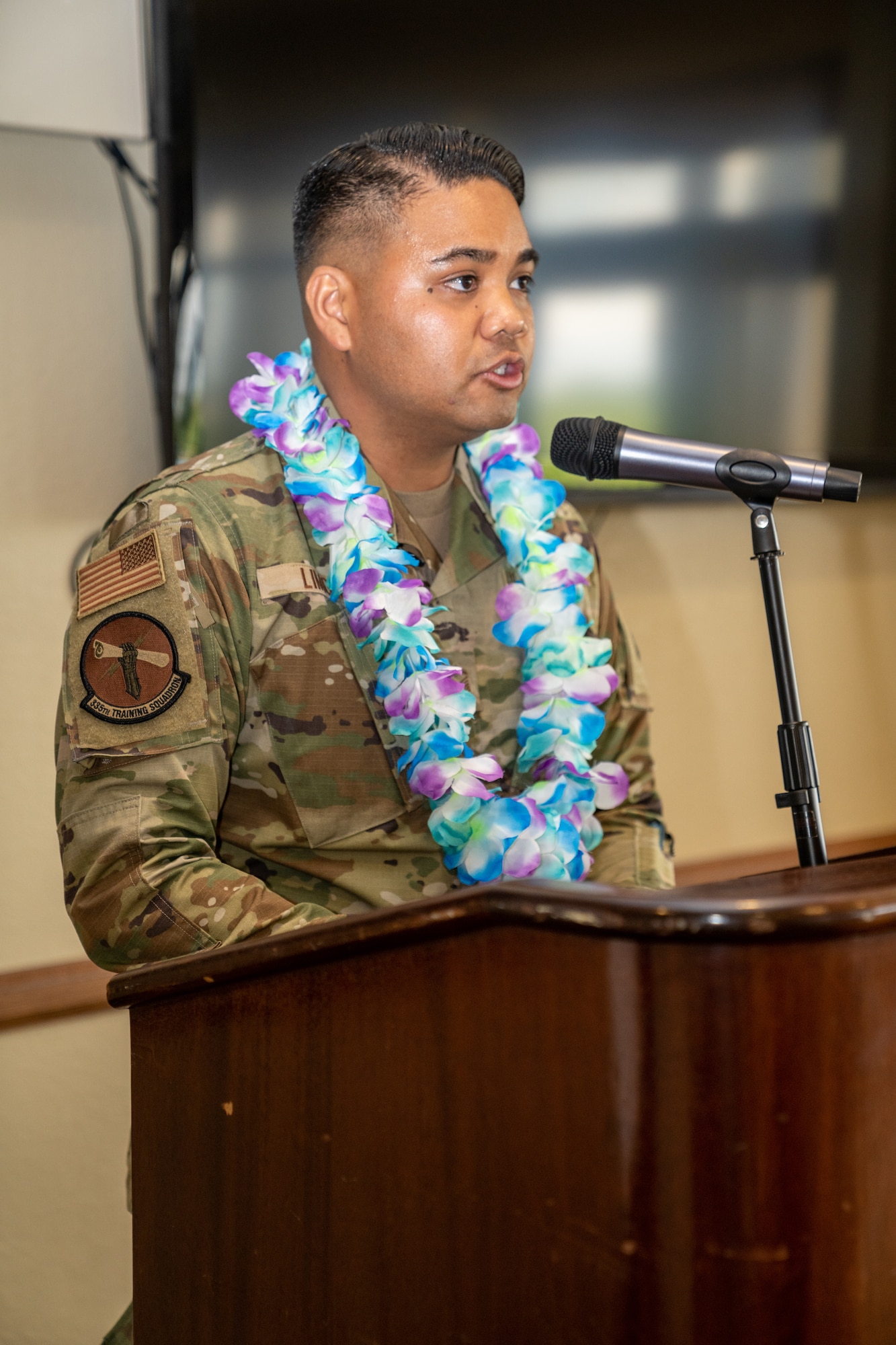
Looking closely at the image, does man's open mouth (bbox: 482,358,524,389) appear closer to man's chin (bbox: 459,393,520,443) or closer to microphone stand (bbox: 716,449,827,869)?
man's chin (bbox: 459,393,520,443)

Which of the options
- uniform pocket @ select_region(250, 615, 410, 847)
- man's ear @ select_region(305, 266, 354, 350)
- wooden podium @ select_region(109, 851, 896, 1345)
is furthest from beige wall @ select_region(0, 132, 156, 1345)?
wooden podium @ select_region(109, 851, 896, 1345)

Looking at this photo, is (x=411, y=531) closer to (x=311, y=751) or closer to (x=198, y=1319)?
(x=311, y=751)

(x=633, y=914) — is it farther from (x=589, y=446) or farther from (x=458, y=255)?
(x=458, y=255)

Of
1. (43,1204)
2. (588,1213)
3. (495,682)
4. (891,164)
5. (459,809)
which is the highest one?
(891,164)

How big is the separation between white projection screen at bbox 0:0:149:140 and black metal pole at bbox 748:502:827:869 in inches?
46.0

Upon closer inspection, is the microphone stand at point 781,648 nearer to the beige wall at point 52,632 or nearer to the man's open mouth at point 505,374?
the man's open mouth at point 505,374

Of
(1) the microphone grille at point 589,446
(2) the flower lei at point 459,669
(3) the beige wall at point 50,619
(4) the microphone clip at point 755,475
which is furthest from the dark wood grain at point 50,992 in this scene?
(4) the microphone clip at point 755,475

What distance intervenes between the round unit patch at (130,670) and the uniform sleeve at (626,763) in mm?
544

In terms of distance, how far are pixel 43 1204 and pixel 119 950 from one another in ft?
3.09

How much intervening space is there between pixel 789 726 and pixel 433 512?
66cm

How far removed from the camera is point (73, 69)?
1.62 m

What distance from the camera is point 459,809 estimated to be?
48.6 inches

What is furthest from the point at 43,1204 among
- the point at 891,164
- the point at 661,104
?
the point at 891,164

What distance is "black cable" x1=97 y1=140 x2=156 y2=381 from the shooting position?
1748 mm
